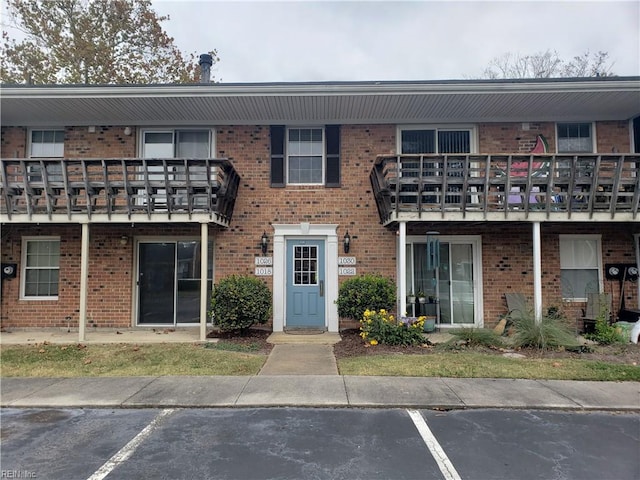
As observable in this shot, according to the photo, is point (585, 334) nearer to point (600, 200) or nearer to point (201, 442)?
point (600, 200)

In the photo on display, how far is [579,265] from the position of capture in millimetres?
9992

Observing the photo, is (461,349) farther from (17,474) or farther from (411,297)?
(17,474)

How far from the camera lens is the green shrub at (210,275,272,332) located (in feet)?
28.9

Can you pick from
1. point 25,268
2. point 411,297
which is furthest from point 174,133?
point 411,297

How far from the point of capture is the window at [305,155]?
10297 millimetres

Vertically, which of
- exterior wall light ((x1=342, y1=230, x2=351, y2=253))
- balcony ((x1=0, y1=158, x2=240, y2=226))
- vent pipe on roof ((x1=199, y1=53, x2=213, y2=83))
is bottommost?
exterior wall light ((x1=342, y1=230, x2=351, y2=253))

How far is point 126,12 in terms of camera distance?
57.5 feet

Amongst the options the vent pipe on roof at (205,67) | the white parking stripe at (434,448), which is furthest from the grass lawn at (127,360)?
the vent pipe on roof at (205,67)

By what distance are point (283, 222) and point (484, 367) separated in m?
5.56

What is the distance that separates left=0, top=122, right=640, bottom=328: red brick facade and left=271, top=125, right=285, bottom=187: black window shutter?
0.17 meters

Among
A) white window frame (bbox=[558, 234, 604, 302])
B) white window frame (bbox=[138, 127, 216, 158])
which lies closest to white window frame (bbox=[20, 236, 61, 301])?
white window frame (bbox=[138, 127, 216, 158])

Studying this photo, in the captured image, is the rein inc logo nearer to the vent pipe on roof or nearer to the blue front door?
the blue front door

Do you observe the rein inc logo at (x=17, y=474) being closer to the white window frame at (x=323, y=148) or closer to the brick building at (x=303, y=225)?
the brick building at (x=303, y=225)

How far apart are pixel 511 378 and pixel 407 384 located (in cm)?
166
